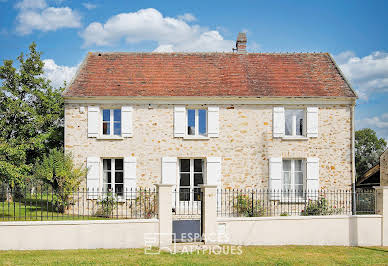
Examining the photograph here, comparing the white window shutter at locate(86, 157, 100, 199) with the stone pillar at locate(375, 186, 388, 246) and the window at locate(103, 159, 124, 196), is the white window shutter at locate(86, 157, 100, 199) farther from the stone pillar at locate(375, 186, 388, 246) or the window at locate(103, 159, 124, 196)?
the stone pillar at locate(375, 186, 388, 246)

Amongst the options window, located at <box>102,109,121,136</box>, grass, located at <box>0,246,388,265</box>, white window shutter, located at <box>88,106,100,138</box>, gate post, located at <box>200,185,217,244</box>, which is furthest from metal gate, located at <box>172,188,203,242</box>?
white window shutter, located at <box>88,106,100,138</box>

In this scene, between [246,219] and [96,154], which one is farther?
[96,154]

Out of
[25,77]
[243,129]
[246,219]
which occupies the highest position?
[25,77]

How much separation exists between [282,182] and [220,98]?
4.11 metres

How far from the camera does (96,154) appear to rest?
46.1 feet

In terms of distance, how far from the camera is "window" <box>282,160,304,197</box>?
14445mm

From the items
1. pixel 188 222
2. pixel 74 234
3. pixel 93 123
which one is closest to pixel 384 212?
pixel 188 222

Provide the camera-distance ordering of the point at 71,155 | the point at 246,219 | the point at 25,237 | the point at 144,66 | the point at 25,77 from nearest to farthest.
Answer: the point at 25,237, the point at 246,219, the point at 71,155, the point at 144,66, the point at 25,77

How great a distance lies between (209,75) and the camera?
15.6 metres

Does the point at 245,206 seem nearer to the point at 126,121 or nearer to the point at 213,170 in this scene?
the point at 213,170

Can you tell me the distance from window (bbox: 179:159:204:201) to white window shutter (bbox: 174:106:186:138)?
1.10 m

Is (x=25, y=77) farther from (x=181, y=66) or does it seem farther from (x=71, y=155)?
(x=181, y=66)

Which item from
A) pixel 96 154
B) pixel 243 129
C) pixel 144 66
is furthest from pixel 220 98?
pixel 96 154

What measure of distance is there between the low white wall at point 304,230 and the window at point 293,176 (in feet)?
13.6
